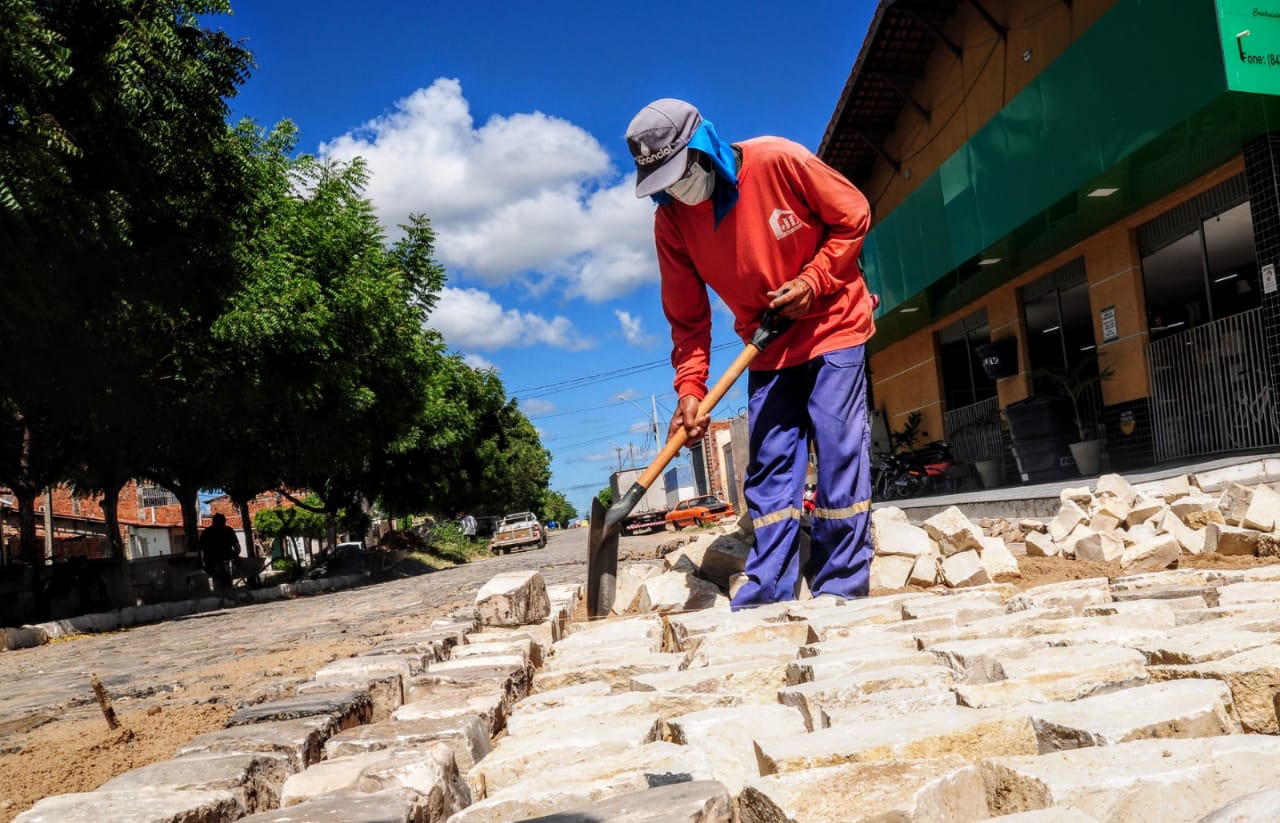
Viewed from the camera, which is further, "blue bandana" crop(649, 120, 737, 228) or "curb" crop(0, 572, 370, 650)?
"curb" crop(0, 572, 370, 650)

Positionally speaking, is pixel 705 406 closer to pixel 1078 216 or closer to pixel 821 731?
pixel 821 731

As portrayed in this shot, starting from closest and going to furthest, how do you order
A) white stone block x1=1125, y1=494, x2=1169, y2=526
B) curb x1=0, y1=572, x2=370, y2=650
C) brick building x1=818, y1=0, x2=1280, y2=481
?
white stone block x1=1125, y1=494, x2=1169, y2=526 → brick building x1=818, y1=0, x2=1280, y2=481 → curb x1=0, y1=572, x2=370, y2=650

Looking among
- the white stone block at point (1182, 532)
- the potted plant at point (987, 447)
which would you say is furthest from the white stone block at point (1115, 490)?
the potted plant at point (987, 447)

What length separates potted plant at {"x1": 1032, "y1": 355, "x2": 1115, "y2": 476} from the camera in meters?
11.8

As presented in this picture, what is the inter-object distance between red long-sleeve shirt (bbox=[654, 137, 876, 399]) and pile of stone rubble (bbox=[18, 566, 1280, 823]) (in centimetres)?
149

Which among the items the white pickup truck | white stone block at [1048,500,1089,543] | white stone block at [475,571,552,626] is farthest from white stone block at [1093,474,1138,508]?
the white pickup truck

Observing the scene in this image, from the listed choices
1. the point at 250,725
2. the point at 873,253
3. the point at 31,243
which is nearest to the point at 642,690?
the point at 250,725

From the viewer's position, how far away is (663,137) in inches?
162

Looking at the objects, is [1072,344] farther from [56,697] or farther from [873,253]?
[56,697]

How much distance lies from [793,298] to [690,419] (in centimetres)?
76

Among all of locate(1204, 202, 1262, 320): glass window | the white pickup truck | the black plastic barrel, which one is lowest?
the white pickup truck

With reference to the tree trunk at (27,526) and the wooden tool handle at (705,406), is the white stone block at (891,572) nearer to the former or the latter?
the wooden tool handle at (705,406)

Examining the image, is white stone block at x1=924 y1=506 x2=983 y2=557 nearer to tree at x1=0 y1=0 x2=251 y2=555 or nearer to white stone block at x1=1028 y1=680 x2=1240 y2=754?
white stone block at x1=1028 y1=680 x2=1240 y2=754

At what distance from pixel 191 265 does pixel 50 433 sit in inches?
180
